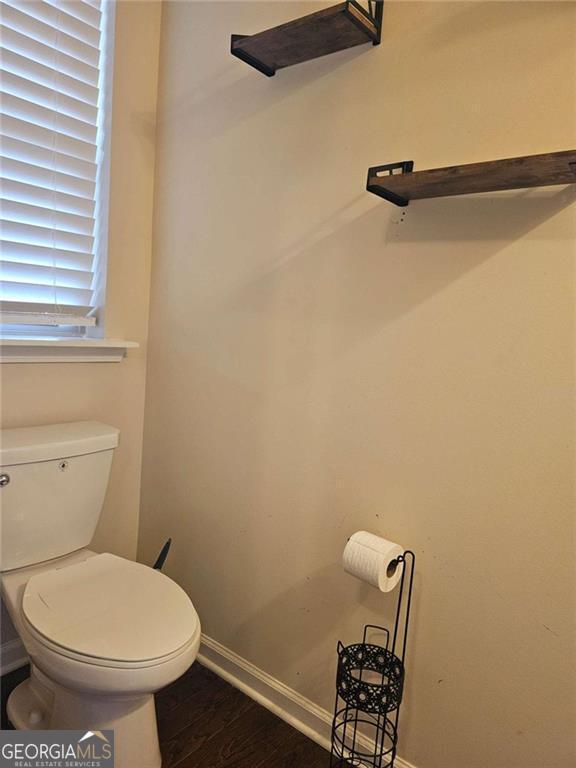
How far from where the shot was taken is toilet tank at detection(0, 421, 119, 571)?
4.71 feet

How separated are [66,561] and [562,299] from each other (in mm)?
1444

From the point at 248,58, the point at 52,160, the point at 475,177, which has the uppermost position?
the point at 248,58

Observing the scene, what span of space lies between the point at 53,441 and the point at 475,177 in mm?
1232

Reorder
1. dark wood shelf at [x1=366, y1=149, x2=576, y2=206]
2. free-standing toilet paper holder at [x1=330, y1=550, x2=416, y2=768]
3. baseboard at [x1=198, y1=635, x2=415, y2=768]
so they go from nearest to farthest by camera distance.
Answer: dark wood shelf at [x1=366, y1=149, x2=576, y2=206]
free-standing toilet paper holder at [x1=330, y1=550, x2=416, y2=768]
baseboard at [x1=198, y1=635, x2=415, y2=768]

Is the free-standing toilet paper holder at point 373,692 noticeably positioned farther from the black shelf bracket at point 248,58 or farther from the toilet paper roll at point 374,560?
the black shelf bracket at point 248,58

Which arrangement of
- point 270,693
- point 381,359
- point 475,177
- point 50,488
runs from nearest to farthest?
point 475,177, point 381,359, point 50,488, point 270,693

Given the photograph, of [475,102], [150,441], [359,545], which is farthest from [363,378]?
[150,441]

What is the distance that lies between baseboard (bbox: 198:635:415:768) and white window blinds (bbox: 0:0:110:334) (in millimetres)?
1170

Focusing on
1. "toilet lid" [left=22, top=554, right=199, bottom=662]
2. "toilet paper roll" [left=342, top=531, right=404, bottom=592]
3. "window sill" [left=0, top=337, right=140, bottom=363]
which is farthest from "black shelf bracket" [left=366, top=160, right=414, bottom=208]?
"toilet lid" [left=22, top=554, right=199, bottom=662]

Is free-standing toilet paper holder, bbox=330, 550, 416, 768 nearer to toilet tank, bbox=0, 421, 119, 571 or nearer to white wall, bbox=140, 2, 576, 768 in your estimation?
white wall, bbox=140, 2, 576, 768

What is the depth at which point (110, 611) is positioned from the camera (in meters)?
1.30

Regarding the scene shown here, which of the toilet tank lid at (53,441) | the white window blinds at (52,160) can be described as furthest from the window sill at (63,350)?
the toilet tank lid at (53,441)

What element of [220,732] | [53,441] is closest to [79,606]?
[53,441]

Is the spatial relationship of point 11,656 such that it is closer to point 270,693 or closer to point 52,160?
point 270,693
